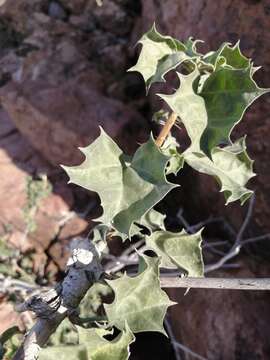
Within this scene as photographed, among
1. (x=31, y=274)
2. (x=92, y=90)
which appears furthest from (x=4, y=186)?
(x=92, y=90)

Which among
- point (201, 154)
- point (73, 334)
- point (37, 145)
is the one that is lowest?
point (73, 334)

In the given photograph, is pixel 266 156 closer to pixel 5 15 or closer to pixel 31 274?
pixel 31 274

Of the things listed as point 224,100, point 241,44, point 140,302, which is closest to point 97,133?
point 241,44

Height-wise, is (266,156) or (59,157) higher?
(266,156)

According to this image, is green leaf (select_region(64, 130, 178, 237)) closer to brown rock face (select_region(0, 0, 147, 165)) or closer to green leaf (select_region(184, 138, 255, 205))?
green leaf (select_region(184, 138, 255, 205))

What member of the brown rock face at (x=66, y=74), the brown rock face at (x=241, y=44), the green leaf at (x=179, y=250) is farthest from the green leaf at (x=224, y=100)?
the brown rock face at (x=66, y=74)

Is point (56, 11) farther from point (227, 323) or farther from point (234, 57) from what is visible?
point (234, 57)
